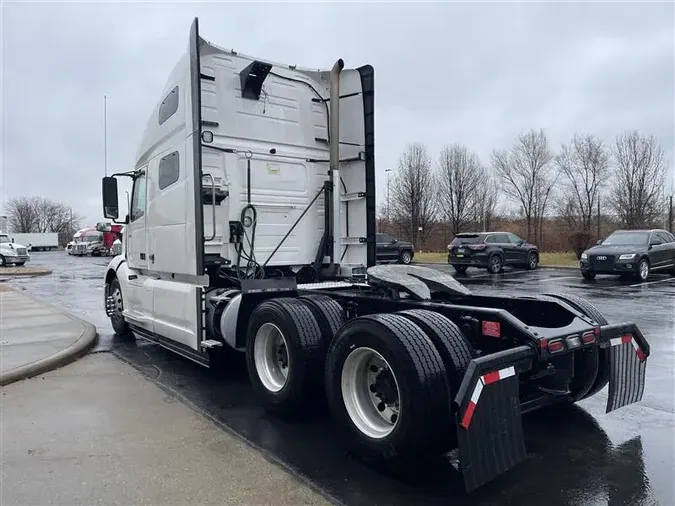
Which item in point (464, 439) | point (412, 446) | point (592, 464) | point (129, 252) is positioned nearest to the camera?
point (464, 439)

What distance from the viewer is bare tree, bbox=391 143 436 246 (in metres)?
41.7

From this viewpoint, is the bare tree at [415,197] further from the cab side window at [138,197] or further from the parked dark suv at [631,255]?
the cab side window at [138,197]

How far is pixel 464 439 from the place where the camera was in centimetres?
300

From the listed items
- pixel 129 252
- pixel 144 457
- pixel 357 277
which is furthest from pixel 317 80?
pixel 144 457

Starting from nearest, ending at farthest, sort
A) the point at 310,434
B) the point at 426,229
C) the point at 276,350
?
the point at 310,434 < the point at 276,350 < the point at 426,229

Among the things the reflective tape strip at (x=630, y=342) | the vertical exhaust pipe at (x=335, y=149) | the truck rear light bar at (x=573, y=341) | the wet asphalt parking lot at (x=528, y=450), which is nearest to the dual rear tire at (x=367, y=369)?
the wet asphalt parking lot at (x=528, y=450)

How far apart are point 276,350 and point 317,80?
12.0 ft

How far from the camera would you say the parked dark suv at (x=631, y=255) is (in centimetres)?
1750

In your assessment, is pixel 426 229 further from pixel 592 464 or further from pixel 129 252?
pixel 592 464

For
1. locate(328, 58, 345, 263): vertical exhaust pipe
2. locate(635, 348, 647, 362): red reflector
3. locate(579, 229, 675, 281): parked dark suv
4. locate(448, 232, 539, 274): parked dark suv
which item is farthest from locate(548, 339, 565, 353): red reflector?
locate(448, 232, 539, 274): parked dark suv

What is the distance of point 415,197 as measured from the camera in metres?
41.7

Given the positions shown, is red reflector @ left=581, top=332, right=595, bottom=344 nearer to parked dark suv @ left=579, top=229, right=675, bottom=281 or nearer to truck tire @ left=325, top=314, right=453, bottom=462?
truck tire @ left=325, top=314, right=453, bottom=462

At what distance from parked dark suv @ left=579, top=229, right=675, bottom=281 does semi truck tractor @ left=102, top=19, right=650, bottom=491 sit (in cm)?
1368

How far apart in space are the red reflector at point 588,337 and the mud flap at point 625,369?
272mm
